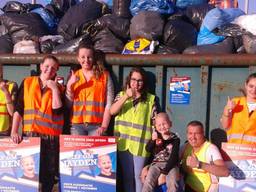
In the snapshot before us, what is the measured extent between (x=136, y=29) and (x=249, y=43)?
100 cm

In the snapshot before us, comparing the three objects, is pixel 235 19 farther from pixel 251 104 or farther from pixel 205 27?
pixel 251 104

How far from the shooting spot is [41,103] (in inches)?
159

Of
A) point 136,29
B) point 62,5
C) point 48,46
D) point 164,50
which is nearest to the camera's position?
point 164,50

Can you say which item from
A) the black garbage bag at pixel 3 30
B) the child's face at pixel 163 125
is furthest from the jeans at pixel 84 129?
the black garbage bag at pixel 3 30

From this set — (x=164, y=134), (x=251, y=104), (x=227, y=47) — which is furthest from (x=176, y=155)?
(x=227, y=47)

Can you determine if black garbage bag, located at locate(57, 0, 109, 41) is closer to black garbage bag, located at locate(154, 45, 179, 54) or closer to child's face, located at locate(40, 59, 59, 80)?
child's face, located at locate(40, 59, 59, 80)

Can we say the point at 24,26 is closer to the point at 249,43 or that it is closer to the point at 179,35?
the point at 179,35

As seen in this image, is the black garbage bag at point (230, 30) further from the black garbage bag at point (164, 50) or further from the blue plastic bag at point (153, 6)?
the blue plastic bag at point (153, 6)

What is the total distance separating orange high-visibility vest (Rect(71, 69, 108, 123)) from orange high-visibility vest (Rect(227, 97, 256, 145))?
3.52 ft

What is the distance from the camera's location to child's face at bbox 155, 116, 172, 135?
3699mm

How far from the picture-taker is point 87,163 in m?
3.93

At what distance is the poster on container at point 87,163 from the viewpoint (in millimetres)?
3883

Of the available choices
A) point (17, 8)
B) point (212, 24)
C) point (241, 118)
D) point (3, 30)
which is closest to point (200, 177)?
point (241, 118)

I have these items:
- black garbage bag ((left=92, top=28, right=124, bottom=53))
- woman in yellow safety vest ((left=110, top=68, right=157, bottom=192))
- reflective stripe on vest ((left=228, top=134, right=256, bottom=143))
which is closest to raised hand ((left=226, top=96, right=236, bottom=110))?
reflective stripe on vest ((left=228, top=134, right=256, bottom=143))
